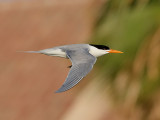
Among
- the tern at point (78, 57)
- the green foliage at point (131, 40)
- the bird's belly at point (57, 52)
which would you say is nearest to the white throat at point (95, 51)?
the tern at point (78, 57)

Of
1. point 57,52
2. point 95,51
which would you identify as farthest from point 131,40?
point 57,52

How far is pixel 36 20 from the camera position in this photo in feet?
53.0

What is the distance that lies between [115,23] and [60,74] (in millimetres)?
7942

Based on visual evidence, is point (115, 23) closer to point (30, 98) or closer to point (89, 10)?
point (89, 10)

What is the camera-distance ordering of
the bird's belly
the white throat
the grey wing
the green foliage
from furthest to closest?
the green foliage
the white throat
the bird's belly
the grey wing

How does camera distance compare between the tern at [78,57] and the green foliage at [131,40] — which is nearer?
the tern at [78,57]

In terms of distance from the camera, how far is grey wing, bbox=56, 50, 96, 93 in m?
3.21

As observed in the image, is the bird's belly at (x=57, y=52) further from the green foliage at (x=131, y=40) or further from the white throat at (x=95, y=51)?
the green foliage at (x=131, y=40)

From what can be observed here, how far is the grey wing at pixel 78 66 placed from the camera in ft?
10.5

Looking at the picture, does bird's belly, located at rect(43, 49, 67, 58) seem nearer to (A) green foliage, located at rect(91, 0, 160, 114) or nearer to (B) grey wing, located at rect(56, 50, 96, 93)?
(B) grey wing, located at rect(56, 50, 96, 93)

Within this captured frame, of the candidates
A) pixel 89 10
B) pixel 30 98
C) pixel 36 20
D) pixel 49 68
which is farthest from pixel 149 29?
pixel 36 20

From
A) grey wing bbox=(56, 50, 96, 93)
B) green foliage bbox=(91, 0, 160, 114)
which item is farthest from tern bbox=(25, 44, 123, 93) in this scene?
green foliage bbox=(91, 0, 160, 114)

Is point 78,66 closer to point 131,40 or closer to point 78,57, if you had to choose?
point 78,57

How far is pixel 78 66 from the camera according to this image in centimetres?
355
